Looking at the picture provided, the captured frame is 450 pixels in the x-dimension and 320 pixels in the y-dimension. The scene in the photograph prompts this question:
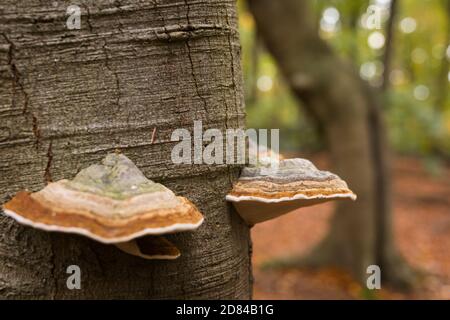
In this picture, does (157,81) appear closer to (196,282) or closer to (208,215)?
(208,215)

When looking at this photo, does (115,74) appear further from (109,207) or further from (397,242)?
(397,242)

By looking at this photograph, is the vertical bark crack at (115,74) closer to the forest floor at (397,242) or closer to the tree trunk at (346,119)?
the forest floor at (397,242)

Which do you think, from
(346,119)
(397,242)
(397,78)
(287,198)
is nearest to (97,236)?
(287,198)

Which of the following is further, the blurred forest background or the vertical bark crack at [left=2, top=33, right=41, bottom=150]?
the blurred forest background

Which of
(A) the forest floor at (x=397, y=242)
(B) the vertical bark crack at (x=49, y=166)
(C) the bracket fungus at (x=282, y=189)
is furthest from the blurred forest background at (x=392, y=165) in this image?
(B) the vertical bark crack at (x=49, y=166)

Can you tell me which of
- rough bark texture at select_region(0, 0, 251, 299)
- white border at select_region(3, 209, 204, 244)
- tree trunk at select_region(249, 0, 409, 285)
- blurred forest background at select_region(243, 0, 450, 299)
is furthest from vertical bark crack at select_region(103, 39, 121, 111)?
tree trunk at select_region(249, 0, 409, 285)

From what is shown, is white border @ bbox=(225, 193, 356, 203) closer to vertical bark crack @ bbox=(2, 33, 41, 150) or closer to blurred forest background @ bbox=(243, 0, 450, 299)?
vertical bark crack @ bbox=(2, 33, 41, 150)
